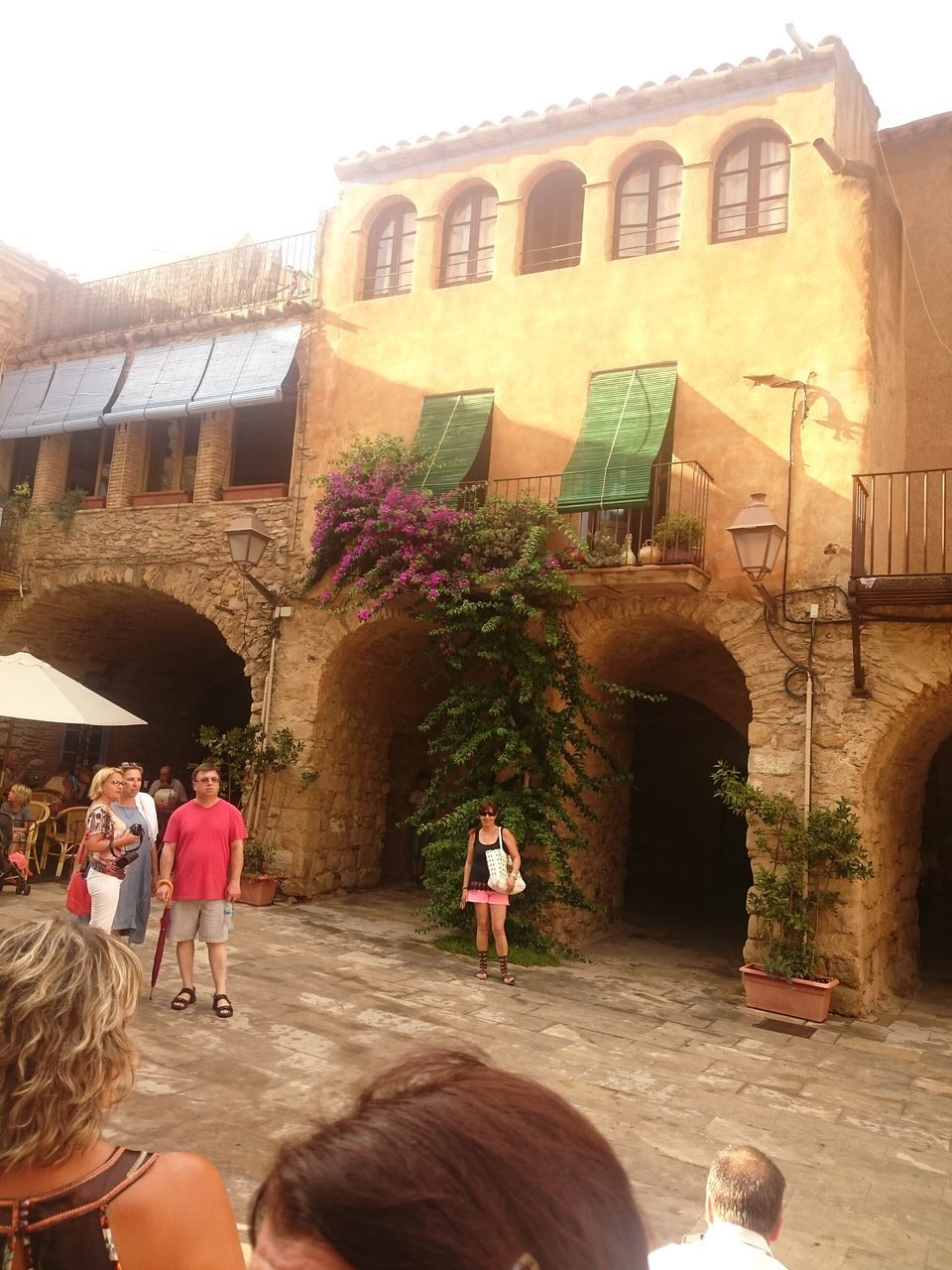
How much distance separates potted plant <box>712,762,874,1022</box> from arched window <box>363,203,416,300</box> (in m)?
7.54

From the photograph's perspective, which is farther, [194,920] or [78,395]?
[78,395]

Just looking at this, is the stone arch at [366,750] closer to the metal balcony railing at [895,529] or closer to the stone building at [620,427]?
the stone building at [620,427]

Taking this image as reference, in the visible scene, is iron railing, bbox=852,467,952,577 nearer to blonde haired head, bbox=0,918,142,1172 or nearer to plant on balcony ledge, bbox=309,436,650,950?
A: plant on balcony ledge, bbox=309,436,650,950

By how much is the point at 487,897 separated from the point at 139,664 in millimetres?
9615

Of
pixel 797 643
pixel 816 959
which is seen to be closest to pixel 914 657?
pixel 797 643

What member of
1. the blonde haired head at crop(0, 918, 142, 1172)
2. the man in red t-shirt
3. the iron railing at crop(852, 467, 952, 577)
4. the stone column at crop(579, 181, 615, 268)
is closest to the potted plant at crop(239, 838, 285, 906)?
the man in red t-shirt

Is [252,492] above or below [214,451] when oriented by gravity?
below

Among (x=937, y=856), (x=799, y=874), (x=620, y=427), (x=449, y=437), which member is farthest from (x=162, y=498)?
(x=937, y=856)

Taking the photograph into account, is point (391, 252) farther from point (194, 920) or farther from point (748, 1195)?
point (748, 1195)

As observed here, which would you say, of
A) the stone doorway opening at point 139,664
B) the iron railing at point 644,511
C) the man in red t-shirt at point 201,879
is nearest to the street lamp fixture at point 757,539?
the iron railing at point 644,511

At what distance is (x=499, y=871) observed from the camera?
8047 millimetres

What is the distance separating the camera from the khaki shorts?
6.25 m

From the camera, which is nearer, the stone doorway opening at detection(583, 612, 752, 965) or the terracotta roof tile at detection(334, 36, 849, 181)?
the terracotta roof tile at detection(334, 36, 849, 181)

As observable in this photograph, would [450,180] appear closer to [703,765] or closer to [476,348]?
[476,348]
